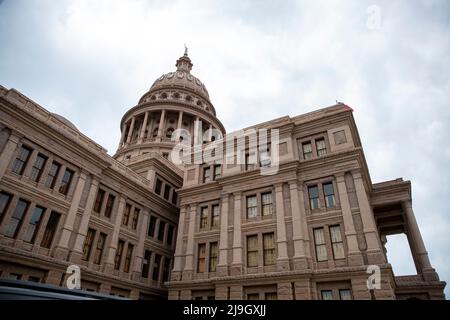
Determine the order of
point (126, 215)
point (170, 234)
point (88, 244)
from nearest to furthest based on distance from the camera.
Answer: point (88, 244)
point (126, 215)
point (170, 234)

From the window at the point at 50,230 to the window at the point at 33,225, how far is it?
0.67 metres

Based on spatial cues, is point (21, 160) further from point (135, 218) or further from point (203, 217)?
point (203, 217)

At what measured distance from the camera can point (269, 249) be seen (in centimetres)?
2292

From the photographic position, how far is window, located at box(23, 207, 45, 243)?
1934cm

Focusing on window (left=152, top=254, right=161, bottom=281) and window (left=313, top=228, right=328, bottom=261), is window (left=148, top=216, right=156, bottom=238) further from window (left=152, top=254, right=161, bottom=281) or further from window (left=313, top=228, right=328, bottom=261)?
window (left=313, top=228, right=328, bottom=261)

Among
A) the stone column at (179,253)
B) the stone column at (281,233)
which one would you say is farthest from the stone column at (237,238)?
the stone column at (179,253)

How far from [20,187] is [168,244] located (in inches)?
618

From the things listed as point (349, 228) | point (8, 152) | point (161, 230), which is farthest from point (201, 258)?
point (8, 152)

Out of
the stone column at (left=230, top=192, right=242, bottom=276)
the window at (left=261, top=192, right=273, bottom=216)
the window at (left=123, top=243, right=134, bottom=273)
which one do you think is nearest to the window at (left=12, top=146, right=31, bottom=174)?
the window at (left=123, top=243, right=134, bottom=273)

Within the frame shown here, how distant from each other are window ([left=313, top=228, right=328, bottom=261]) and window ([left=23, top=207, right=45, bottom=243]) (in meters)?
19.9

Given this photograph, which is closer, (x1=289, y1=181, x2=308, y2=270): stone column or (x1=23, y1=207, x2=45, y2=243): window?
(x1=23, y1=207, x2=45, y2=243): window

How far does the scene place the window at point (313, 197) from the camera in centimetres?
2305

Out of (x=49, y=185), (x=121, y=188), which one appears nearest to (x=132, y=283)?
(x=121, y=188)

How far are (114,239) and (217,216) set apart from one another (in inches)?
364
